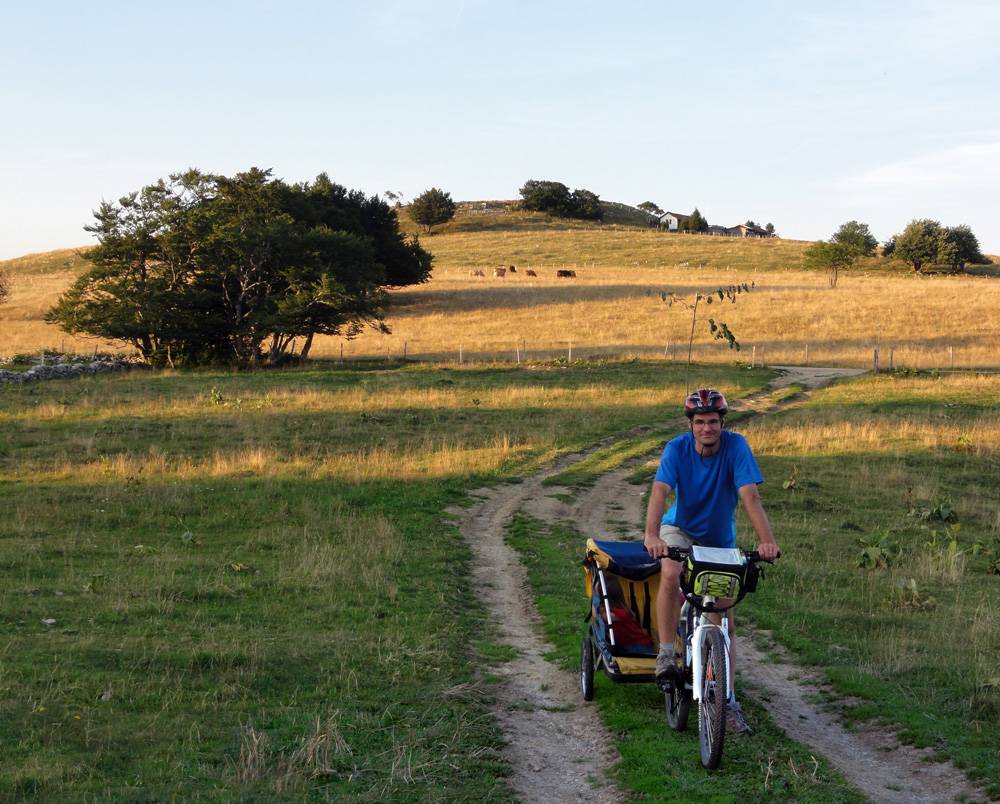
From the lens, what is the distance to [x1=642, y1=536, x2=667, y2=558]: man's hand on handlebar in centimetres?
750

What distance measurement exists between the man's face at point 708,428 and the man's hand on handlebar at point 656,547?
80cm

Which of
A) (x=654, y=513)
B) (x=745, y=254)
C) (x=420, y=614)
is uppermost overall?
(x=745, y=254)

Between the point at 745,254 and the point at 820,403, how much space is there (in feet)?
270

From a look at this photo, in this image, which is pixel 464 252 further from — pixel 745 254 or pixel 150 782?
pixel 150 782

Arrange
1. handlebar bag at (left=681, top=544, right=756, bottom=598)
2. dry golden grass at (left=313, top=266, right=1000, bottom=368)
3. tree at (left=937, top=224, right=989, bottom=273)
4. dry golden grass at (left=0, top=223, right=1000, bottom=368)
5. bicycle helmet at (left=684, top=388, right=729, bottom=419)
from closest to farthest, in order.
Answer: handlebar bag at (left=681, top=544, right=756, bottom=598) < bicycle helmet at (left=684, top=388, right=729, bottom=419) < dry golden grass at (left=313, top=266, right=1000, bottom=368) < dry golden grass at (left=0, top=223, right=1000, bottom=368) < tree at (left=937, top=224, right=989, bottom=273)

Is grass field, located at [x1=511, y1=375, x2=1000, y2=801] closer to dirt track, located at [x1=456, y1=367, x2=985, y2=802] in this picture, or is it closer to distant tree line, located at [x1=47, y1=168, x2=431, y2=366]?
dirt track, located at [x1=456, y1=367, x2=985, y2=802]

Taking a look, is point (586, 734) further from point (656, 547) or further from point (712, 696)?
point (656, 547)

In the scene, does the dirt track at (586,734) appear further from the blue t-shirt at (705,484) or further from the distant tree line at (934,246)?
the distant tree line at (934,246)

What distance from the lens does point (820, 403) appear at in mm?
36375

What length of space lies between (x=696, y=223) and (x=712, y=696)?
519 ft

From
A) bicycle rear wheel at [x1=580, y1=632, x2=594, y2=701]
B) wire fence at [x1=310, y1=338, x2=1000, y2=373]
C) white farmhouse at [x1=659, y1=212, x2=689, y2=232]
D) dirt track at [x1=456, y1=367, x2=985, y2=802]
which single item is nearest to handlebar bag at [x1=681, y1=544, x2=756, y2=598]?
dirt track at [x1=456, y1=367, x2=985, y2=802]

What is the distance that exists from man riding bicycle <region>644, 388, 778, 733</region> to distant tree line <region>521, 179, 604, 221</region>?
150201 millimetres

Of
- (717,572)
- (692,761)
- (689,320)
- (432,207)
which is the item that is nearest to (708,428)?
(717,572)

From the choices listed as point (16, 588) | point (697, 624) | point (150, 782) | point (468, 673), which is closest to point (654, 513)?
point (697, 624)
